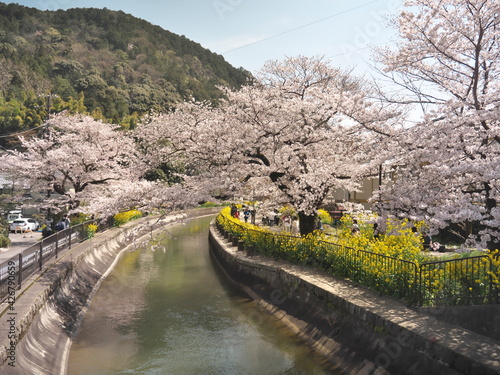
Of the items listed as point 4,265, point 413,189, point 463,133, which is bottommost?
point 4,265

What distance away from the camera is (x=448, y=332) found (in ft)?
27.4

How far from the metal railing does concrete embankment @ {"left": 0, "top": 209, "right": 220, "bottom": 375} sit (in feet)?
22.1

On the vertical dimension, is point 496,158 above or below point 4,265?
above

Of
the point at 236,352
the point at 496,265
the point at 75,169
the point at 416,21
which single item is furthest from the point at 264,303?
the point at 75,169

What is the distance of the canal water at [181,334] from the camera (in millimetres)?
10463

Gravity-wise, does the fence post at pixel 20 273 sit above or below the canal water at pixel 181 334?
above

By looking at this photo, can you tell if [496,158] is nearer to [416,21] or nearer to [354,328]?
[416,21]

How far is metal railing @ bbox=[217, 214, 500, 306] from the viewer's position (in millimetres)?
9070

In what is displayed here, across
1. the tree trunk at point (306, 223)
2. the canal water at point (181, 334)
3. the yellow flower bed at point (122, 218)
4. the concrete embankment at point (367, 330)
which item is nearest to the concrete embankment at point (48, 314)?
the canal water at point (181, 334)

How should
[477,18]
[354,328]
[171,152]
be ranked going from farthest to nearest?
[171,152] → [354,328] → [477,18]

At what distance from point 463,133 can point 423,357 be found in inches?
203

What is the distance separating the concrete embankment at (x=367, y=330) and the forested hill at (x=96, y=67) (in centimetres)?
3554

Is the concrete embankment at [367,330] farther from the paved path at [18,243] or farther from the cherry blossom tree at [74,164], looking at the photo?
the cherry blossom tree at [74,164]

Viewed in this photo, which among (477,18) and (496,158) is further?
(477,18)
